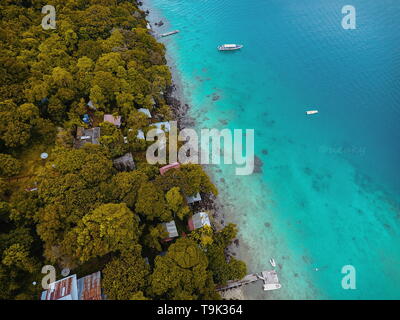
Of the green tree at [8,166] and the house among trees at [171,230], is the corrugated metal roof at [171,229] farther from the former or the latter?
the green tree at [8,166]

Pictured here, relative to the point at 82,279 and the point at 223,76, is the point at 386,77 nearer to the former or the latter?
the point at 223,76

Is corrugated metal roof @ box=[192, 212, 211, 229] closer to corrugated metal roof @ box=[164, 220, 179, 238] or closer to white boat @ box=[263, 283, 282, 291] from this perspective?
corrugated metal roof @ box=[164, 220, 179, 238]

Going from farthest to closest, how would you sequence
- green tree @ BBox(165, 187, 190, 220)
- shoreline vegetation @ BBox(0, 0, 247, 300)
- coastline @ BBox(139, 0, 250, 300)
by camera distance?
coastline @ BBox(139, 0, 250, 300)
green tree @ BBox(165, 187, 190, 220)
shoreline vegetation @ BBox(0, 0, 247, 300)

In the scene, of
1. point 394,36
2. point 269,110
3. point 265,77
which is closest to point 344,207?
point 269,110

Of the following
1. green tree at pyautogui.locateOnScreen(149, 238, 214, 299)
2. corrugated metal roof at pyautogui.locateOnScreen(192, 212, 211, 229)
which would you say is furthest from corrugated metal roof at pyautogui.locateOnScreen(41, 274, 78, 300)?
corrugated metal roof at pyautogui.locateOnScreen(192, 212, 211, 229)

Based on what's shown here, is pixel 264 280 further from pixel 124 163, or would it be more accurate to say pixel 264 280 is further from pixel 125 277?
pixel 124 163
